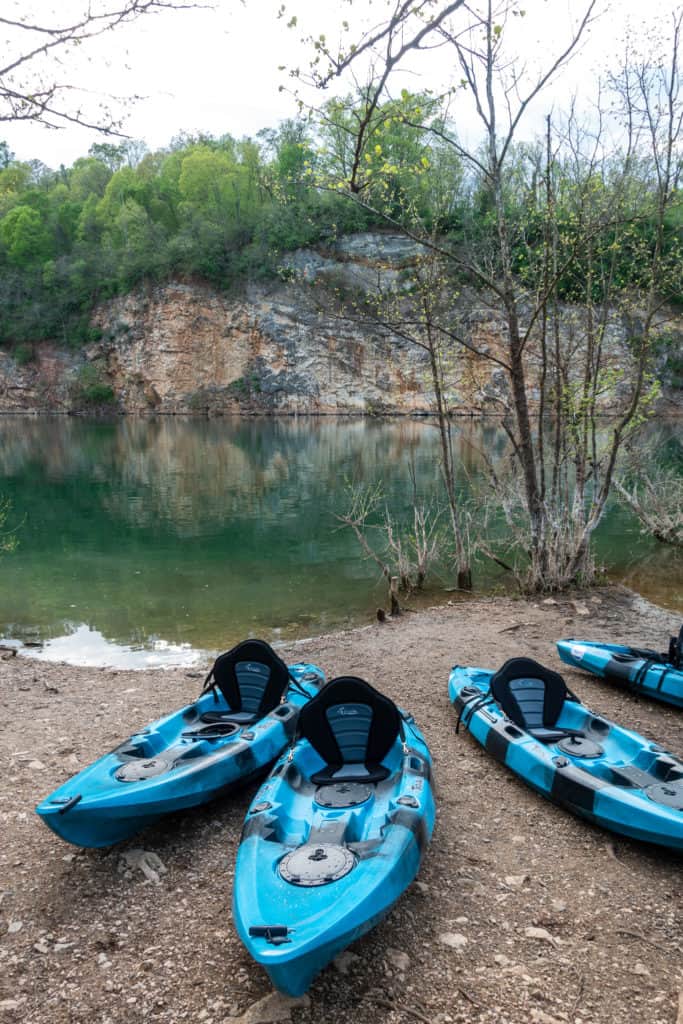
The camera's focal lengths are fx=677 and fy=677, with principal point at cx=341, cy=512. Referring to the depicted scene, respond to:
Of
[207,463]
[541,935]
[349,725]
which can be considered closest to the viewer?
[541,935]

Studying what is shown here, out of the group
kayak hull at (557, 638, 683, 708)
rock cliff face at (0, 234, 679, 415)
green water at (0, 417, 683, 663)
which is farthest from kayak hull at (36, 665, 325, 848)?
rock cliff face at (0, 234, 679, 415)

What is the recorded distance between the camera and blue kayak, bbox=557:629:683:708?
246 inches

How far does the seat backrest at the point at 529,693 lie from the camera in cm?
552

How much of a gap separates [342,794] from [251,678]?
67.3 inches

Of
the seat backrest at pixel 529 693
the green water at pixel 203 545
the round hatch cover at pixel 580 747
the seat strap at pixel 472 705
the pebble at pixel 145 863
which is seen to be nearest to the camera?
the pebble at pixel 145 863

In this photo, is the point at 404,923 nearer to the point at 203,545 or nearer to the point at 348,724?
the point at 348,724

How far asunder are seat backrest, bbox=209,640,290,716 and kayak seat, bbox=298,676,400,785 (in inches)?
40.1

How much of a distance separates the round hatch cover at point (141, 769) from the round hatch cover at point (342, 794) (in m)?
1.05

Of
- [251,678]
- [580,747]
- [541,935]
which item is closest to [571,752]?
[580,747]

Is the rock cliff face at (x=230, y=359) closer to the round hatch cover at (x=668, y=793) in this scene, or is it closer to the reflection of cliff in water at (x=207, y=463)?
the reflection of cliff in water at (x=207, y=463)

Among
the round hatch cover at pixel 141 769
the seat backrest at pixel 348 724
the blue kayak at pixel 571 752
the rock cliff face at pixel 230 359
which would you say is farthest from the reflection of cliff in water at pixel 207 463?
the round hatch cover at pixel 141 769

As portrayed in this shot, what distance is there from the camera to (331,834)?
3891 millimetres

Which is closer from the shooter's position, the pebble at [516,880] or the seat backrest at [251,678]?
the pebble at [516,880]

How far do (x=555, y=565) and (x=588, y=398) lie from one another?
100 inches
